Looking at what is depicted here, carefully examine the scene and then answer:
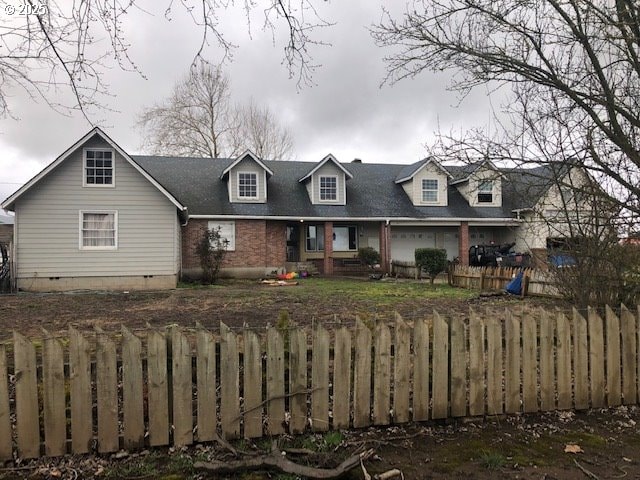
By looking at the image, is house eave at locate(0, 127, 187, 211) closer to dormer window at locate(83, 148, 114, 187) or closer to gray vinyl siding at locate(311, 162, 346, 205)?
dormer window at locate(83, 148, 114, 187)

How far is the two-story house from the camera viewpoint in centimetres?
1684

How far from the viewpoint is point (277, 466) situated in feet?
10.0

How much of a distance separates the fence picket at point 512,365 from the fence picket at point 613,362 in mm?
1007

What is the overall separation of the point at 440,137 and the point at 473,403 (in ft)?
13.5

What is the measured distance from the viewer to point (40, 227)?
16.8m

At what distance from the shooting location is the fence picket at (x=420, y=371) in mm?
3936

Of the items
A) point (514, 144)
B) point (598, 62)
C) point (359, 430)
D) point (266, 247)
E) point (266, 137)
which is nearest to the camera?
point (359, 430)

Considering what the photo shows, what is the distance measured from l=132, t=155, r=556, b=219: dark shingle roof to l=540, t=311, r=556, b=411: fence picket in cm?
1910

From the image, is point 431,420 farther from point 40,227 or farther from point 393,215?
point 393,215

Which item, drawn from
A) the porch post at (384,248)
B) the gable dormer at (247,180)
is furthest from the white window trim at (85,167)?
the porch post at (384,248)

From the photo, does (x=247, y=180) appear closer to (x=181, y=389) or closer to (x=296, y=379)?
(x=296, y=379)

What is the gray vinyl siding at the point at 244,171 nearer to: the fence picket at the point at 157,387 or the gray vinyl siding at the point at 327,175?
the gray vinyl siding at the point at 327,175

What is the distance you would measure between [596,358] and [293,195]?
21205 mm

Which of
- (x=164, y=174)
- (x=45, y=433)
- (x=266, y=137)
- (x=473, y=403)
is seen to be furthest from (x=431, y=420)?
(x=266, y=137)
